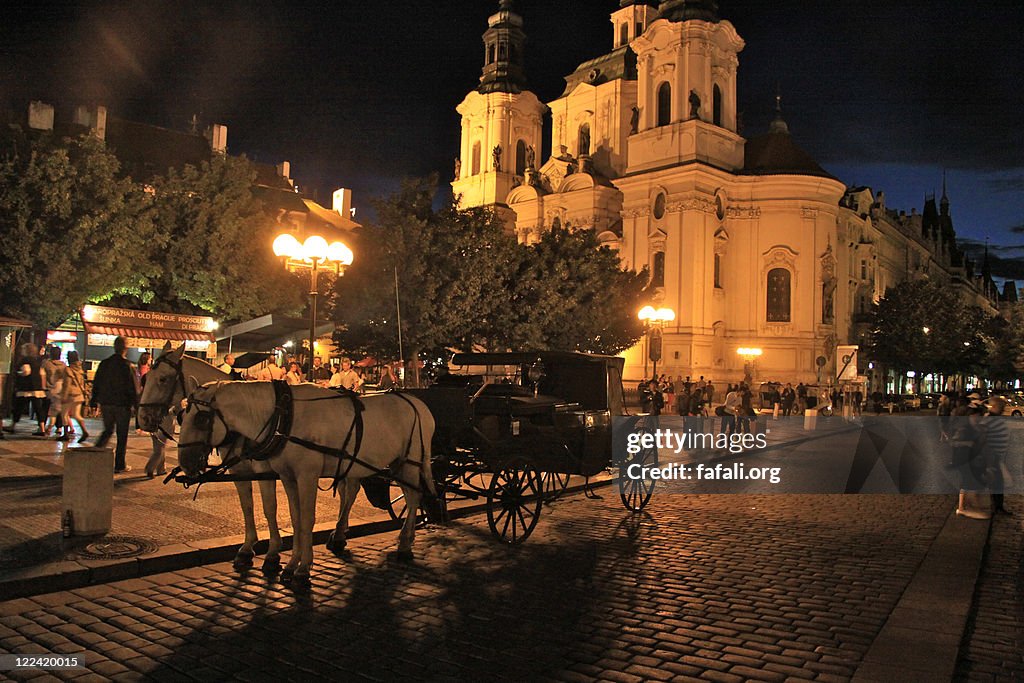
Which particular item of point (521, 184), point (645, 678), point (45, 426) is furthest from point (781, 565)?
point (521, 184)

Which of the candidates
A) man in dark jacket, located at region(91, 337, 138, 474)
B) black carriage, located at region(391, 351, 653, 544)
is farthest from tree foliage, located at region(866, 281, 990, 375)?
man in dark jacket, located at region(91, 337, 138, 474)

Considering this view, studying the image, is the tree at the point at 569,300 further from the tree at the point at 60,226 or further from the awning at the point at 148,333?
the tree at the point at 60,226

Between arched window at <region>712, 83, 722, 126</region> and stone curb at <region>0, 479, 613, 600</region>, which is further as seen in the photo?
arched window at <region>712, 83, 722, 126</region>

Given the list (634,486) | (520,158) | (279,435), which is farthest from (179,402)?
(520,158)

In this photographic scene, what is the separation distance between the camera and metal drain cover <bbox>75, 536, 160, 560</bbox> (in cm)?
780

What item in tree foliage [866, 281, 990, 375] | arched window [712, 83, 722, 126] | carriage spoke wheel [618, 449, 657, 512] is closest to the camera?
carriage spoke wheel [618, 449, 657, 512]

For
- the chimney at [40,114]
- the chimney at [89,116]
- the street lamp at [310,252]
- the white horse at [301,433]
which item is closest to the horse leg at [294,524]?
the white horse at [301,433]

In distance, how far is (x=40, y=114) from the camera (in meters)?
42.4

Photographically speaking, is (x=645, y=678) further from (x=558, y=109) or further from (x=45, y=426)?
(x=558, y=109)

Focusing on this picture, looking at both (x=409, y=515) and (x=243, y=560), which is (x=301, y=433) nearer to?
(x=243, y=560)

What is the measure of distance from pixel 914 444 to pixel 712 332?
36762mm

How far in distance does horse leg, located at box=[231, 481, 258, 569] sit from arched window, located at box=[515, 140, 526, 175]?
6411 centimetres

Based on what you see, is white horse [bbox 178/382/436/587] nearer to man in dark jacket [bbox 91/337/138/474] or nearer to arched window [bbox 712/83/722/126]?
man in dark jacket [bbox 91/337/138/474]

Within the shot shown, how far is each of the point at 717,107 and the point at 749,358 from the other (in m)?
17.4
